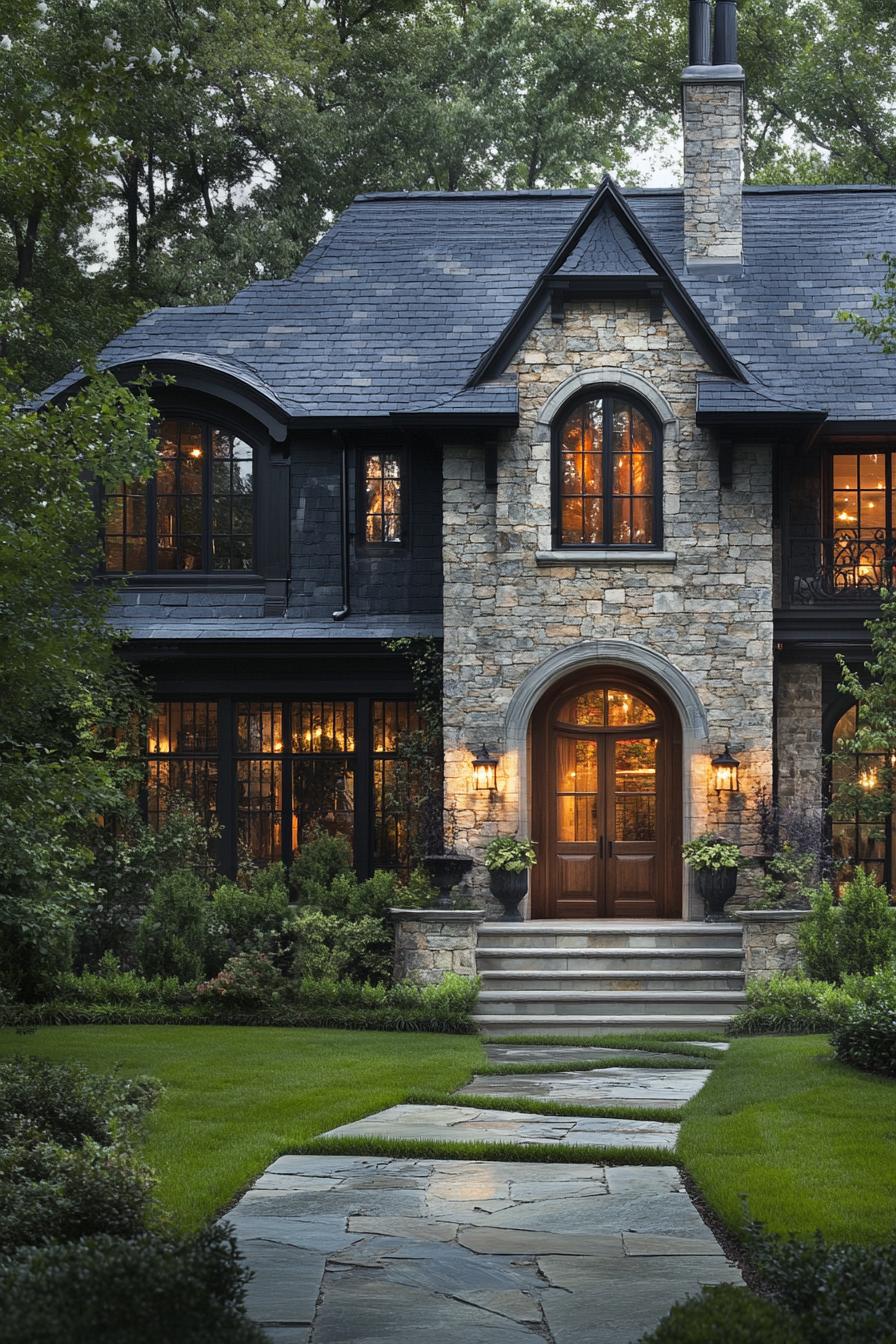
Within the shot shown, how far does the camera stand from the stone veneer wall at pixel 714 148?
18.9m

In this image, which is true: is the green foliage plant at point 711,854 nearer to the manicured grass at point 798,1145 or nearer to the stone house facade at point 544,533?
the stone house facade at point 544,533

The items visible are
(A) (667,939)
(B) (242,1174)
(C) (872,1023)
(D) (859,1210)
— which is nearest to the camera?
(D) (859,1210)

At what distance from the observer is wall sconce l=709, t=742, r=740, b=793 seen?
1606 cm

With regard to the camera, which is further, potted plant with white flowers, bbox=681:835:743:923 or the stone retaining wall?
potted plant with white flowers, bbox=681:835:743:923

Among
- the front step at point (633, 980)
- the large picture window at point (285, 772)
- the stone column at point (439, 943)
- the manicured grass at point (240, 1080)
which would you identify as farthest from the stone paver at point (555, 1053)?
the large picture window at point (285, 772)

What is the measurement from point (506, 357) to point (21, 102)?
7.76m

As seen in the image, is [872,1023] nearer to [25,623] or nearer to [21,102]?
[25,623]

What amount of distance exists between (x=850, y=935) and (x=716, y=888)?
173 cm

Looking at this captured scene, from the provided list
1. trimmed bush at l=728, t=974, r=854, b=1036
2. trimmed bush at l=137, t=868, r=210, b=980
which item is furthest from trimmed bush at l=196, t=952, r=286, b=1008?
trimmed bush at l=728, t=974, r=854, b=1036

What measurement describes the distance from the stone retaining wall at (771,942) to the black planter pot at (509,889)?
2.39m

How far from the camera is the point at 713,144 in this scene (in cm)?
1889

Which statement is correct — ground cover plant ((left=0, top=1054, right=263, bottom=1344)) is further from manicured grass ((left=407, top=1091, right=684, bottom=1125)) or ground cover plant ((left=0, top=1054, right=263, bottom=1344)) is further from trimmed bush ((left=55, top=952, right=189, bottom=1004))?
trimmed bush ((left=55, top=952, right=189, bottom=1004))

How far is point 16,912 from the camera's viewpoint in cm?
1114

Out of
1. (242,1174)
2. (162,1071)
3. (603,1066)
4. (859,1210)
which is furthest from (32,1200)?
(603,1066)
